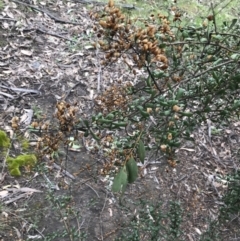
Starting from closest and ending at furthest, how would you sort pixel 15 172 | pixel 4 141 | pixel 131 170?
1. pixel 131 170
2. pixel 15 172
3. pixel 4 141

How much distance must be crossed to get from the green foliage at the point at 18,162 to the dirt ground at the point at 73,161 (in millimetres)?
69

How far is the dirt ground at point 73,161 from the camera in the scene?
3.02 meters

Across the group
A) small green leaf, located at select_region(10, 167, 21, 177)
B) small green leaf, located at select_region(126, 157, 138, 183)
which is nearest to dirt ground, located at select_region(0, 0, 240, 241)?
small green leaf, located at select_region(10, 167, 21, 177)

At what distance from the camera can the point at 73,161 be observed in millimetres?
3514

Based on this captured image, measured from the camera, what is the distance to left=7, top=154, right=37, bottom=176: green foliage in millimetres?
3271

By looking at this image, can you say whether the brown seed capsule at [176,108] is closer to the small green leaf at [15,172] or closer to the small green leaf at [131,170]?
the small green leaf at [131,170]

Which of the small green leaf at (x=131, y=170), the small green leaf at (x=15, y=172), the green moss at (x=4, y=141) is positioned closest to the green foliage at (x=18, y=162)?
the small green leaf at (x=15, y=172)

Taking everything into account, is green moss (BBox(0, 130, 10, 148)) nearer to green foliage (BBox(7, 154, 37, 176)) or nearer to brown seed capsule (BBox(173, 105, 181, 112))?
green foliage (BBox(7, 154, 37, 176))

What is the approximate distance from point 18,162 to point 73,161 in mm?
437

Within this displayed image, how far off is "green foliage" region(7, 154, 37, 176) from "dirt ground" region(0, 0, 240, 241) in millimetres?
69

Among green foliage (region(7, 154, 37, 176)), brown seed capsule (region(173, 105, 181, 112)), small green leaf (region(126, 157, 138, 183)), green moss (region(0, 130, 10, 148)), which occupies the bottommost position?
green foliage (region(7, 154, 37, 176))

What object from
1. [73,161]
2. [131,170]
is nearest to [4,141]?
[73,161]

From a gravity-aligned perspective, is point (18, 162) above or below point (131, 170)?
below

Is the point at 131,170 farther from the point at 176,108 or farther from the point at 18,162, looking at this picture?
the point at 18,162
